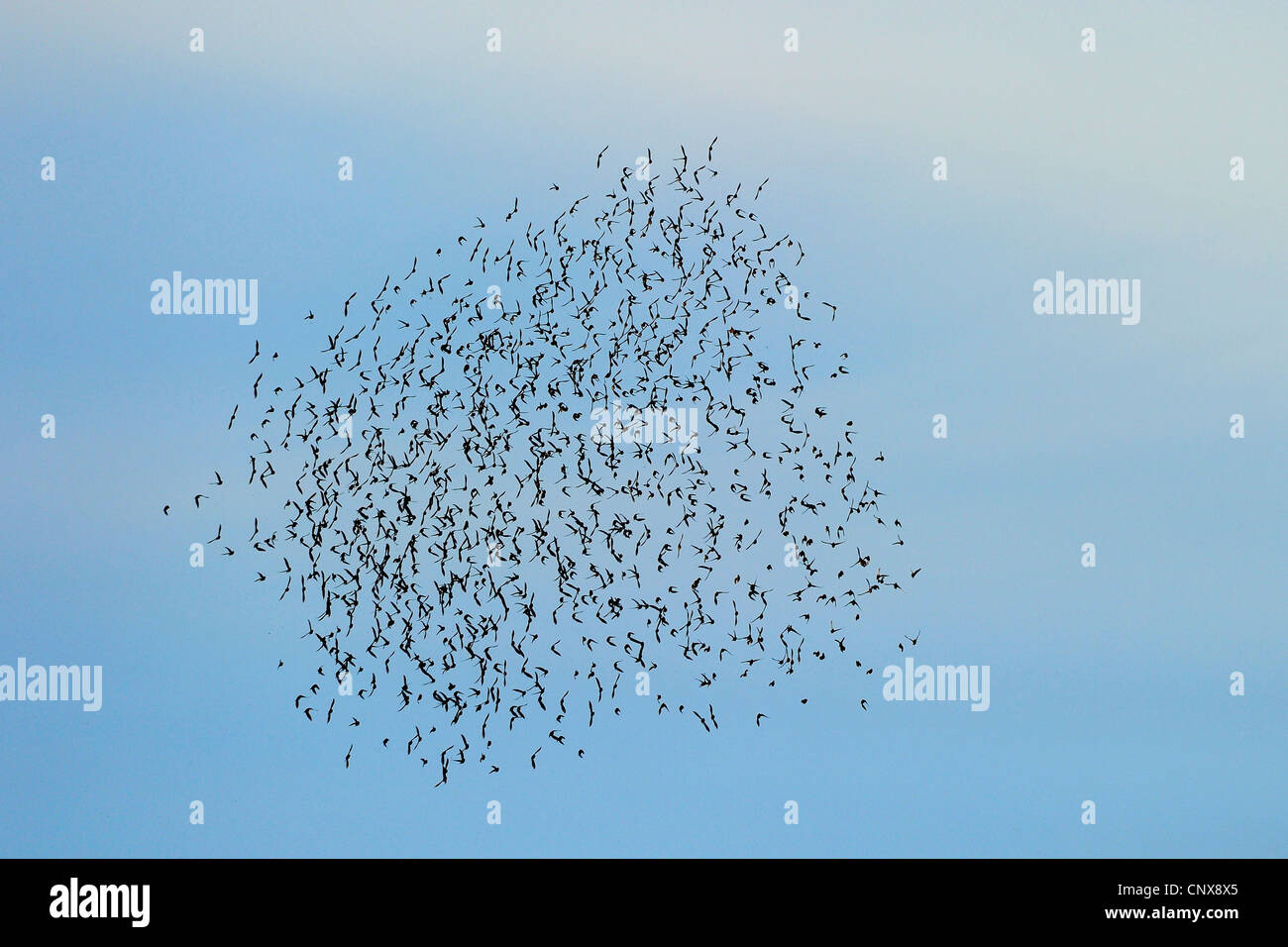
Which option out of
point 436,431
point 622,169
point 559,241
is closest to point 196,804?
point 436,431

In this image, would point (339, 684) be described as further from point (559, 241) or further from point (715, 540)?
point (559, 241)

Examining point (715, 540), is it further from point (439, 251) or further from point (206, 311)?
point (206, 311)

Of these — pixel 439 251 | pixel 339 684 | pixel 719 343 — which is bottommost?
pixel 339 684

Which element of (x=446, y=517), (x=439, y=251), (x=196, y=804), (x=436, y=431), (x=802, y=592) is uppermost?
(x=439, y=251)

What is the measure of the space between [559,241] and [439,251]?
0.47 m

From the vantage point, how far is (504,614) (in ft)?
15.9

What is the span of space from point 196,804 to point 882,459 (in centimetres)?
298

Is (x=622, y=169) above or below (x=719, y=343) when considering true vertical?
above

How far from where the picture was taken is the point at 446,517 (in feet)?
16.0

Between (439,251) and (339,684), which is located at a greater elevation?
(439,251)

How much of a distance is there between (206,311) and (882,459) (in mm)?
2768

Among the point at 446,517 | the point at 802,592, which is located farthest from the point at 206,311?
the point at 802,592

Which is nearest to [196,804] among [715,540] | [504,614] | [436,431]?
[504,614]

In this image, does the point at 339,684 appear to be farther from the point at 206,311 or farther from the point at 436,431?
the point at 206,311
